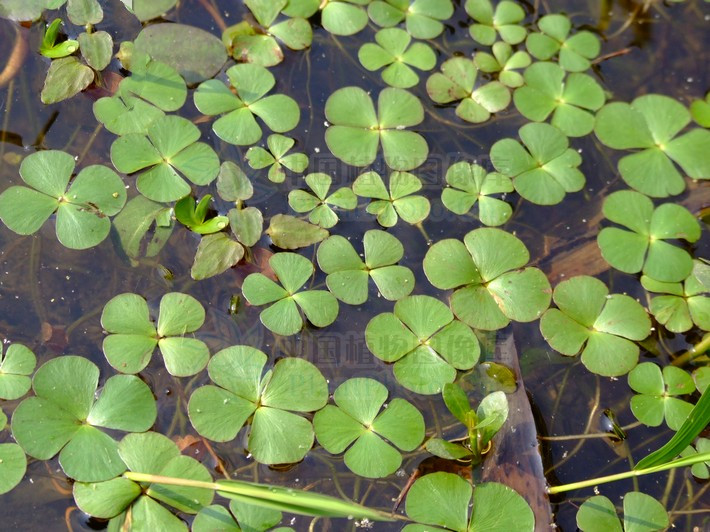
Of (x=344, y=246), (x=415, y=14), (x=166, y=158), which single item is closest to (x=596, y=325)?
(x=344, y=246)

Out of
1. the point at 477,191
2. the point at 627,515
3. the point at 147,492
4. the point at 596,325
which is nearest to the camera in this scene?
A: the point at 147,492

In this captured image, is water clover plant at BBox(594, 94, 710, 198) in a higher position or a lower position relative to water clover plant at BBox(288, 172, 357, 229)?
higher

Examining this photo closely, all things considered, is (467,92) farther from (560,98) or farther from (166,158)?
(166,158)

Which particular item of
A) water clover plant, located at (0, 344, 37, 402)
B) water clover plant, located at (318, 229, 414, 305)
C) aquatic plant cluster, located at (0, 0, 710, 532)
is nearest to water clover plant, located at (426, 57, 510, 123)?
aquatic plant cluster, located at (0, 0, 710, 532)

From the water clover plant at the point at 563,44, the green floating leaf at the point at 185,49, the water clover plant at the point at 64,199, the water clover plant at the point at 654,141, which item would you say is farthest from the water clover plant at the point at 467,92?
the water clover plant at the point at 64,199

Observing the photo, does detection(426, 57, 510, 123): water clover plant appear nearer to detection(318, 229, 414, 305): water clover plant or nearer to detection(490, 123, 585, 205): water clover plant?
detection(490, 123, 585, 205): water clover plant
